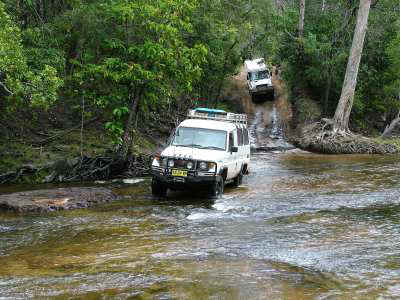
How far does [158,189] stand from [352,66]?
17.6m

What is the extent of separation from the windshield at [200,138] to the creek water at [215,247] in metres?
1.40

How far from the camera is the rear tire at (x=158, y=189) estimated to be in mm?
14055

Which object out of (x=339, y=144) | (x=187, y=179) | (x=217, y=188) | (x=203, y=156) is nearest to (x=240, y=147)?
(x=217, y=188)

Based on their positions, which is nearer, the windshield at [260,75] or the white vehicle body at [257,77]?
the white vehicle body at [257,77]

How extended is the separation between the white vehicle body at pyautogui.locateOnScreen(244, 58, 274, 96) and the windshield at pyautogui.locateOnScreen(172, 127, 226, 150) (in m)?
21.2

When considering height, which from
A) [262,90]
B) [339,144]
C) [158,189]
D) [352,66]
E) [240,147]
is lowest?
[158,189]

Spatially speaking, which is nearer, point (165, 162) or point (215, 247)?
point (215, 247)

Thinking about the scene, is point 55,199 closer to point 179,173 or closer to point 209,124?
point 179,173

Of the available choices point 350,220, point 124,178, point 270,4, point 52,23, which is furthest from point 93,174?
point 270,4

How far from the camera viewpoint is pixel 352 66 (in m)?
28.4

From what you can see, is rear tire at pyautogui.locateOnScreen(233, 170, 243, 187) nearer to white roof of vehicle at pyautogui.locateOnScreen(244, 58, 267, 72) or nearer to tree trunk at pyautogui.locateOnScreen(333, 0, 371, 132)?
tree trunk at pyautogui.locateOnScreen(333, 0, 371, 132)

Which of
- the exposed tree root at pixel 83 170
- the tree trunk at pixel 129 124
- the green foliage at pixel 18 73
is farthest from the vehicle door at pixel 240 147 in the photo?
the green foliage at pixel 18 73

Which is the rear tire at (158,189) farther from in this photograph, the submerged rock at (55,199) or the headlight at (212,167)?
the headlight at (212,167)

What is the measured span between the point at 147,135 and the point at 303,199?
11738 millimetres
